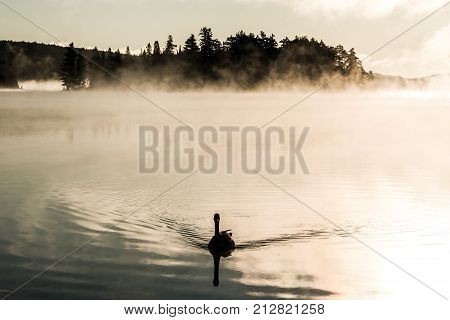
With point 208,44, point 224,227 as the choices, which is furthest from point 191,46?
point 224,227

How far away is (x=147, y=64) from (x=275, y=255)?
468 ft

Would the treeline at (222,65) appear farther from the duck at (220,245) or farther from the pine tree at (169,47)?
the duck at (220,245)

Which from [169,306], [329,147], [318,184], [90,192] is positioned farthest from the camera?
[329,147]

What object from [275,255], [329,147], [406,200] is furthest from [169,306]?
[329,147]

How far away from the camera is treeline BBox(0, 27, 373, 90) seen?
137 m

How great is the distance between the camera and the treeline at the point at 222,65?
13675cm

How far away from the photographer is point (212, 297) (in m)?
13.8

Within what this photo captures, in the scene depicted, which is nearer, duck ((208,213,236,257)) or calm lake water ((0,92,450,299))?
calm lake water ((0,92,450,299))

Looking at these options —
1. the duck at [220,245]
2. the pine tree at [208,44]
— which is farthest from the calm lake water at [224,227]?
the pine tree at [208,44]

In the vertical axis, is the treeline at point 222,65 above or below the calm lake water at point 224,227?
above

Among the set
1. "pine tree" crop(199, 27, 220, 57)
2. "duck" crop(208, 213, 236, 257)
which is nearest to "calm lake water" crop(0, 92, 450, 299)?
"duck" crop(208, 213, 236, 257)

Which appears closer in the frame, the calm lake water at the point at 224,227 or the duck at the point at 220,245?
the calm lake water at the point at 224,227

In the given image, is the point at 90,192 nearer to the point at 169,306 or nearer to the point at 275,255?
the point at 275,255

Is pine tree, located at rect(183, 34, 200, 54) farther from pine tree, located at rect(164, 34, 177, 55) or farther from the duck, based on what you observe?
the duck
